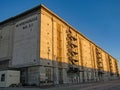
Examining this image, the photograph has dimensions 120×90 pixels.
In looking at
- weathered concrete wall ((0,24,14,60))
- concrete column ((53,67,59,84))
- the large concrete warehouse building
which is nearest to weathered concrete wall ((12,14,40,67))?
the large concrete warehouse building

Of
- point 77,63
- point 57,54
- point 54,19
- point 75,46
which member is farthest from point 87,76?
point 54,19

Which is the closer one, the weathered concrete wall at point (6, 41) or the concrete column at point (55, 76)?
the concrete column at point (55, 76)

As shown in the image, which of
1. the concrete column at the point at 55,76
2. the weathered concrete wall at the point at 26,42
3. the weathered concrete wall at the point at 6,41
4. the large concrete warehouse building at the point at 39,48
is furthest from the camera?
the weathered concrete wall at the point at 6,41

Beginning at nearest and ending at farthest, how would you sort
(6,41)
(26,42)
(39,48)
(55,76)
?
(39,48) < (26,42) < (55,76) < (6,41)

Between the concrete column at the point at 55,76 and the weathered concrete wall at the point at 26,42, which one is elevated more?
the weathered concrete wall at the point at 26,42

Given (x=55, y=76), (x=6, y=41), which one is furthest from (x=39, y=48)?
(x=6, y=41)

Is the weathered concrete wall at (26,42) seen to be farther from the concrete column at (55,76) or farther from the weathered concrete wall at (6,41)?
the concrete column at (55,76)

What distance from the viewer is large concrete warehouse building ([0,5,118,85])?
38.6 meters

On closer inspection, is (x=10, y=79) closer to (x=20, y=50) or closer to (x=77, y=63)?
(x=20, y=50)

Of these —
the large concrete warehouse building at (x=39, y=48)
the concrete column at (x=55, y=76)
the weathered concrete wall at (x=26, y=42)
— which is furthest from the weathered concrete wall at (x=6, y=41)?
the concrete column at (x=55, y=76)

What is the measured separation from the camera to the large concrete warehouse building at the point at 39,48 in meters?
38.6

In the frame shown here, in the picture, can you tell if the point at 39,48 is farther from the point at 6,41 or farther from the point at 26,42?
the point at 6,41

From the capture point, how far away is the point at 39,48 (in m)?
38.1

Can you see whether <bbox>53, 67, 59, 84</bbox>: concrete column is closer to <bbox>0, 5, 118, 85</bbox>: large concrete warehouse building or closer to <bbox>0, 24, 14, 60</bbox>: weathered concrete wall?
<bbox>0, 5, 118, 85</bbox>: large concrete warehouse building
